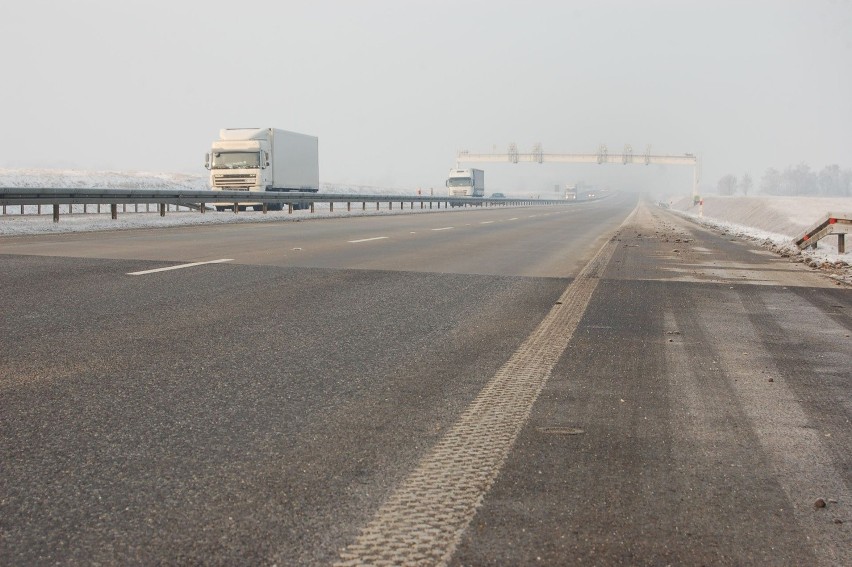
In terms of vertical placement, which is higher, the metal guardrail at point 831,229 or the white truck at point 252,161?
the white truck at point 252,161

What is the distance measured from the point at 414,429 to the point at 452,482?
2.32 ft

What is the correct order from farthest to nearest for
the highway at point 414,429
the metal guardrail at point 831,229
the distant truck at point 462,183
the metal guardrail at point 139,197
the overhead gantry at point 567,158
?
1. the overhead gantry at point 567,158
2. the distant truck at point 462,183
3. the metal guardrail at point 139,197
4. the metal guardrail at point 831,229
5. the highway at point 414,429

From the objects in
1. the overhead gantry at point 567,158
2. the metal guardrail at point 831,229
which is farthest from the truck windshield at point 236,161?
the overhead gantry at point 567,158

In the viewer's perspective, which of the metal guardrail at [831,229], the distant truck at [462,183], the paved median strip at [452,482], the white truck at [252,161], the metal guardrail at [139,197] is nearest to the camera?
the paved median strip at [452,482]

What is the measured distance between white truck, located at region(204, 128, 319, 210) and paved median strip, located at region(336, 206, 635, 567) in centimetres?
2999

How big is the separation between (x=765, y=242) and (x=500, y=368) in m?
A: 18.8

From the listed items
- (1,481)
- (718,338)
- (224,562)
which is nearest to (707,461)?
(224,562)

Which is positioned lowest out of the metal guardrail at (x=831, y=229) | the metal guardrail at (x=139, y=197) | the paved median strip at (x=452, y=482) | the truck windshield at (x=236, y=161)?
the paved median strip at (x=452, y=482)

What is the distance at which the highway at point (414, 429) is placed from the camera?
102 inches

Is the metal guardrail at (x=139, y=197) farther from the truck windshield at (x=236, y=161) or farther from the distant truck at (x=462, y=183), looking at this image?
the distant truck at (x=462, y=183)

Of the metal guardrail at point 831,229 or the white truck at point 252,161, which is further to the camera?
the white truck at point 252,161

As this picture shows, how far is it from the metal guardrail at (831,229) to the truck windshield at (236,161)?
2389 centimetres

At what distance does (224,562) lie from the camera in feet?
7.79

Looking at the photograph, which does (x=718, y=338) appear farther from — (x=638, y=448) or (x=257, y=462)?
A: (x=257, y=462)
